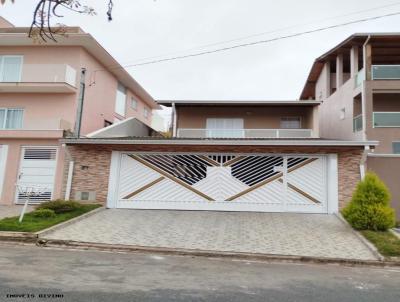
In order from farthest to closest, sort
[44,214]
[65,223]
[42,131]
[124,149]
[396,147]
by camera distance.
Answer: [396,147], [42,131], [124,149], [44,214], [65,223]

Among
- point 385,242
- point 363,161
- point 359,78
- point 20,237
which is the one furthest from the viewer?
point 359,78

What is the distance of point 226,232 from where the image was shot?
9.36 m

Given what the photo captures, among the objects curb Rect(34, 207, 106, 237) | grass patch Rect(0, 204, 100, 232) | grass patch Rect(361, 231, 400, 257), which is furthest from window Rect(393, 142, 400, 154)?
grass patch Rect(0, 204, 100, 232)

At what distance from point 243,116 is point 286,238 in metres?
12.1

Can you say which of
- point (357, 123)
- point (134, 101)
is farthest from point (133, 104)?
point (357, 123)

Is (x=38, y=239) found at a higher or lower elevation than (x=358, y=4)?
lower

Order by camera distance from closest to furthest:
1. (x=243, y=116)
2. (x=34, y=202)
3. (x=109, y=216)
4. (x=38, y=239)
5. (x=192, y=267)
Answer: (x=192, y=267), (x=38, y=239), (x=109, y=216), (x=34, y=202), (x=243, y=116)

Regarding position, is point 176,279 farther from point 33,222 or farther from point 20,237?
point 33,222

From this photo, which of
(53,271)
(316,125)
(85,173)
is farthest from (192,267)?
(316,125)

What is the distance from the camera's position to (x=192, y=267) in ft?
20.7

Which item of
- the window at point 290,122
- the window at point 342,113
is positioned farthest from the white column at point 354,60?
the window at point 290,122

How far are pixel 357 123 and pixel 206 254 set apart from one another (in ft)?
47.3

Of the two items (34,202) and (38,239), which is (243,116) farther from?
(38,239)

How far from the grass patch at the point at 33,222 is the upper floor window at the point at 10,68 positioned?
9247 millimetres
